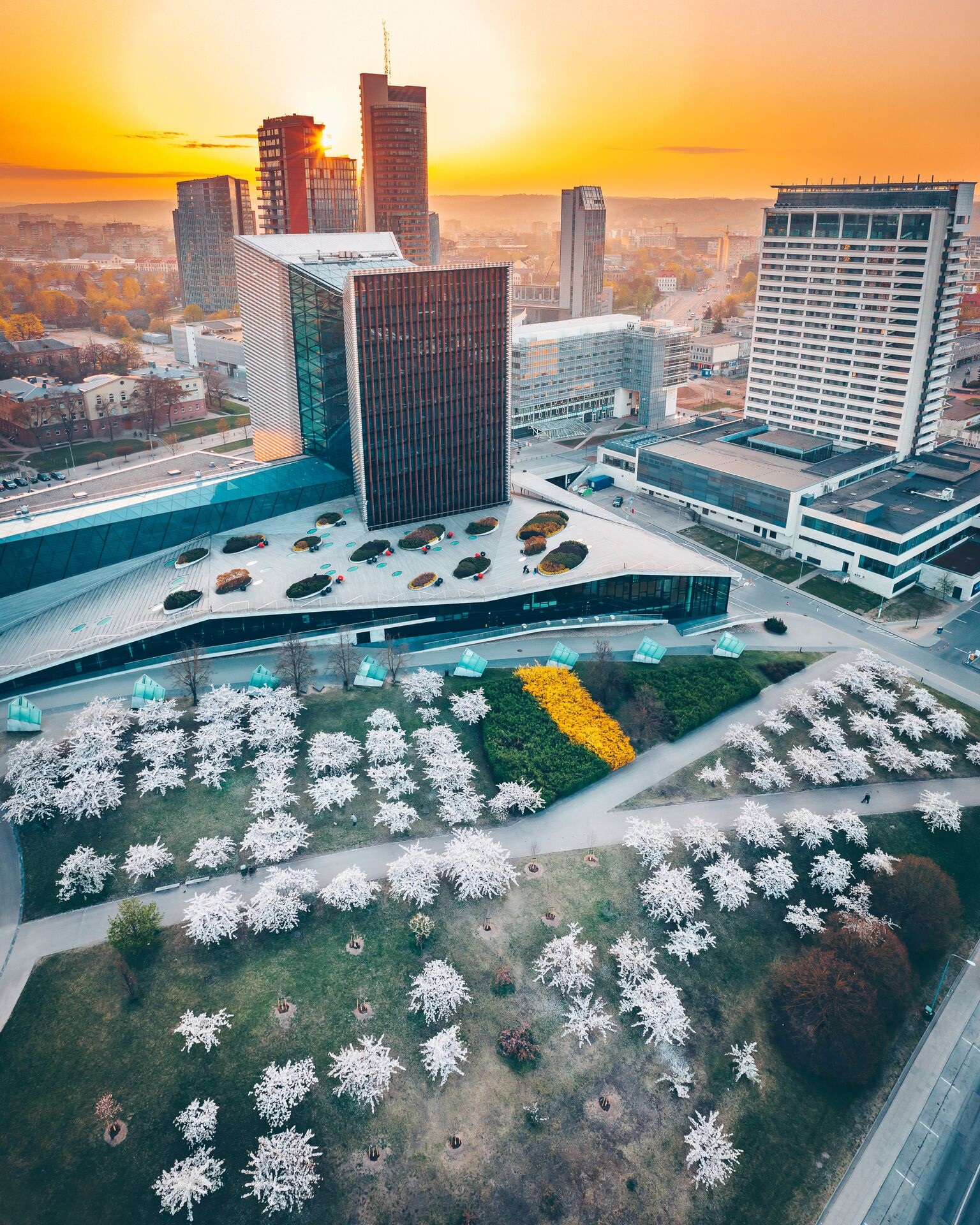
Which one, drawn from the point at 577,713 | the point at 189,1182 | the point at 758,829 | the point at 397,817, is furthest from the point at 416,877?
the point at 758,829

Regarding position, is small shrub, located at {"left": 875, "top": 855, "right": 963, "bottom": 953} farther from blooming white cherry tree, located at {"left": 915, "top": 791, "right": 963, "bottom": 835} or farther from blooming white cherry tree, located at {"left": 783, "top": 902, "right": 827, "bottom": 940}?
blooming white cherry tree, located at {"left": 915, "top": 791, "right": 963, "bottom": 835}

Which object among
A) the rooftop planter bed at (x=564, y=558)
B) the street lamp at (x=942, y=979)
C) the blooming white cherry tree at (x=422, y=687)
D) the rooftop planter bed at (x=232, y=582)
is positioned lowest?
the street lamp at (x=942, y=979)

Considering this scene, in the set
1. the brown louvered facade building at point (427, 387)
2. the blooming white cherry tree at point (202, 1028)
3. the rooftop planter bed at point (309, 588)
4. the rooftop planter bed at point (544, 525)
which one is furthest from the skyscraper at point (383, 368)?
the blooming white cherry tree at point (202, 1028)

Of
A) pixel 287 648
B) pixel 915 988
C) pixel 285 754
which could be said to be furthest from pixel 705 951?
pixel 287 648

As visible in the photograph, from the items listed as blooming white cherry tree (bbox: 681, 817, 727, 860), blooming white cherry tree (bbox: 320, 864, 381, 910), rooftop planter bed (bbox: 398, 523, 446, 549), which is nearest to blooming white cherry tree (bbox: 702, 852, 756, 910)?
blooming white cherry tree (bbox: 681, 817, 727, 860)

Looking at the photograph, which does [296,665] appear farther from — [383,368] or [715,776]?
[715,776]

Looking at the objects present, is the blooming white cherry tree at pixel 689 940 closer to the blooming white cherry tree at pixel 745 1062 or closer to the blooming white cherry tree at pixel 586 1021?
the blooming white cherry tree at pixel 745 1062

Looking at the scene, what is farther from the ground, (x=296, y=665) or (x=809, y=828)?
(x=296, y=665)
